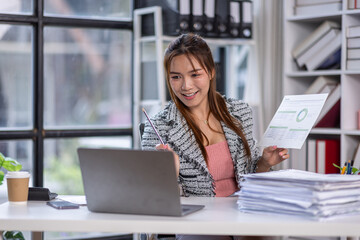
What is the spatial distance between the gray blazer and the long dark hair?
2cm

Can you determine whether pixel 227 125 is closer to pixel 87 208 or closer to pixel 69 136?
pixel 87 208

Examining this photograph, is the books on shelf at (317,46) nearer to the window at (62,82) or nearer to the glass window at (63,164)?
the window at (62,82)

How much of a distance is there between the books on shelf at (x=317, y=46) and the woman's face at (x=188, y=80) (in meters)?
1.25

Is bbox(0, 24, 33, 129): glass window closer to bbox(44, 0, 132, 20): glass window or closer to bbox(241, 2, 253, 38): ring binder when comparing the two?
bbox(44, 0, 132, 20): glass window

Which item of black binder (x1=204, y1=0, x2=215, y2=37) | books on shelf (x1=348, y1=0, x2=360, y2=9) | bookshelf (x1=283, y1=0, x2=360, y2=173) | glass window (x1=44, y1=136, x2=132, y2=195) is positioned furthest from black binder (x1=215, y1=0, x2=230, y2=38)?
glass window (x1=44, y1=136, x2=132, y2=195)

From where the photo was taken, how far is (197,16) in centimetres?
328

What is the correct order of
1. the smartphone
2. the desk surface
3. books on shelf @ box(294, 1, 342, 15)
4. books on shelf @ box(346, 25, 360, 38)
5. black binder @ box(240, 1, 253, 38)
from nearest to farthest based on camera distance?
the desk surface, the smartphone, books on shelf @ box(346, 25, 360, 38), books on shelf @ box(294, 1, 342, 15), black binder @ box(240, 1, 253, 38)

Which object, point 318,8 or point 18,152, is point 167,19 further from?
point 18,152

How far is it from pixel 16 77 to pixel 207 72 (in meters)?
1.57

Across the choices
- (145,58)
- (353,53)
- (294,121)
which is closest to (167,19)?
(145,58)

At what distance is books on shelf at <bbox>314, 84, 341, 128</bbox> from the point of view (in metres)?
3.11

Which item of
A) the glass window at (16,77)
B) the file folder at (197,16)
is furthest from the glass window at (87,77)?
the file folder at (197,16)

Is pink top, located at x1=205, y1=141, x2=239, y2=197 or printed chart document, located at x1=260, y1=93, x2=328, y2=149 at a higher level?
printed chart document, located at x1=260, y1=93, x2=328, y2=149

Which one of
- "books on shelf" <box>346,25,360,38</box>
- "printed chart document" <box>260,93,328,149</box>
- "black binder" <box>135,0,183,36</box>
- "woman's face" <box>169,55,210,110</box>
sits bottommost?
"printed chart document" <box>260,93,328,149</box>
